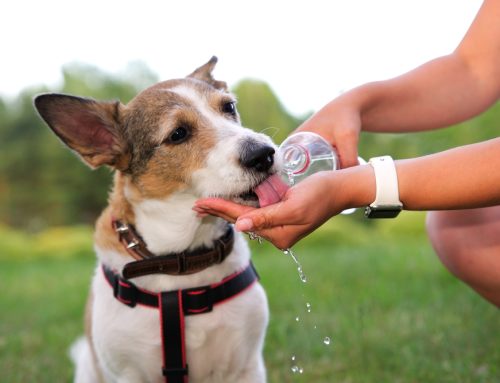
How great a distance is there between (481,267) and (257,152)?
4.20ft

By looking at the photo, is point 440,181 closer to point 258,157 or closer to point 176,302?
point 258,157

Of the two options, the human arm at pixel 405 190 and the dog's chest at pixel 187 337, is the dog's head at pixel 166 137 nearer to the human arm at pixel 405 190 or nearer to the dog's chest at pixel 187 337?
the human arm at pixel 405 190

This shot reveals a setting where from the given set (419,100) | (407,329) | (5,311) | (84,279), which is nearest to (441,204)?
(419,100)

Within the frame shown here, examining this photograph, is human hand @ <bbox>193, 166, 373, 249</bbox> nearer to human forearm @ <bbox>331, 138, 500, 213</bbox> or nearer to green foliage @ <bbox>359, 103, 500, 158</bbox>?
human forearm @ <bbox>331, 138, 500, 213</bbox>

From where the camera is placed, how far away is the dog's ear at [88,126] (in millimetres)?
3059

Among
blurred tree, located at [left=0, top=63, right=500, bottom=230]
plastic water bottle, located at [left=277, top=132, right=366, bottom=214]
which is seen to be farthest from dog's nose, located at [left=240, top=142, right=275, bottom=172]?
blurred tree, located at [left=0, top=63, right=500, bottom=230]

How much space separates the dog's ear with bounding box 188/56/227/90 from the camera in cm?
378

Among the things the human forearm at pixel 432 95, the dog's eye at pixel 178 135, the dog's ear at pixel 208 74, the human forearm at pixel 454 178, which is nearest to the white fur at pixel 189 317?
the dog's eye at pixel 178 135

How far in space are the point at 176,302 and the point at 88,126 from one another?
3.48ft

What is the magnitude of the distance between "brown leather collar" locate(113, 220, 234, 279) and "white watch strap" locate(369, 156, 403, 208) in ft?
3.64

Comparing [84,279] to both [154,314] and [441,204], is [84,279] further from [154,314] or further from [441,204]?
[441,204]

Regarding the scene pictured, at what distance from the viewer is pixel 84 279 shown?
851cm

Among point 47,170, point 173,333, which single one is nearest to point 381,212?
point 173,333

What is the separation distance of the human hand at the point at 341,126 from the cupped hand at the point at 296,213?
58cm
